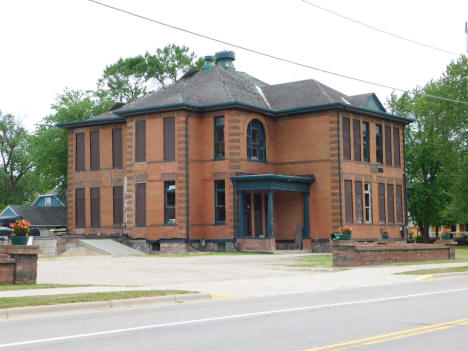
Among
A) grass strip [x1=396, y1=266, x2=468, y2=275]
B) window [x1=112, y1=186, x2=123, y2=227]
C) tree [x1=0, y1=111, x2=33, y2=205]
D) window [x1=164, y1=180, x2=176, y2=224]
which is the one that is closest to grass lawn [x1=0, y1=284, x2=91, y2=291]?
grass strip [x1=396, y1=266, x2=468, y2=275]

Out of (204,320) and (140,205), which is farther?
(140,205)

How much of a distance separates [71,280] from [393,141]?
32.0 meters

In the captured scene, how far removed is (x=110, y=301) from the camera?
14562 millimetres

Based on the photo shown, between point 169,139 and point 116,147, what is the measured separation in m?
7.10

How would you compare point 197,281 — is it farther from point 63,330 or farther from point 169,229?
point 169,229

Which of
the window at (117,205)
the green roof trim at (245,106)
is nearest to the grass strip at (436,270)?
the green roof trim at (245,106)

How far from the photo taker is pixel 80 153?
49.4 metres

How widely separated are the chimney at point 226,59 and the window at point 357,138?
37.3ft

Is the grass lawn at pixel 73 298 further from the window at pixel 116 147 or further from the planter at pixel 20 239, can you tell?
the window at pixel 116 147

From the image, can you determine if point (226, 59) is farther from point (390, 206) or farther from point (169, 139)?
point (390, 206)

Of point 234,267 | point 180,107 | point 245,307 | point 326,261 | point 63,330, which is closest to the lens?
point 63,330

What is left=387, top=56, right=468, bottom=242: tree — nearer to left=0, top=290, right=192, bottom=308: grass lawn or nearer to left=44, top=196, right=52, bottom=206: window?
left=0, top=290, right=192, bottom=308: grass lawn

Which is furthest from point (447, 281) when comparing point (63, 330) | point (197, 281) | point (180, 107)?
point (180, 107)

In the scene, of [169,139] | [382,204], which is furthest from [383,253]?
[382,204]
